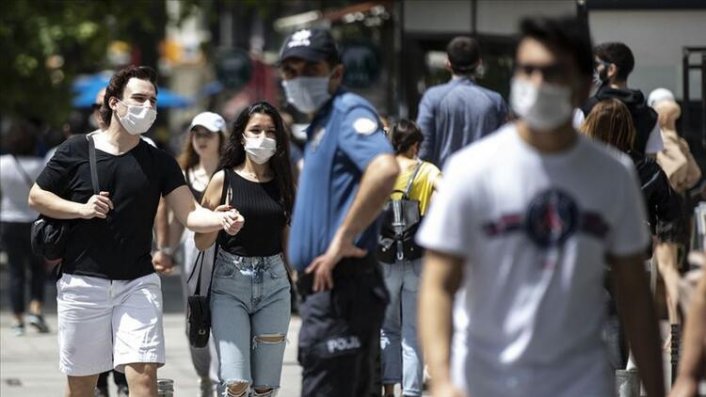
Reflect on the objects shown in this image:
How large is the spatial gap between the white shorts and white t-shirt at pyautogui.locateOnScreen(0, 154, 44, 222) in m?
7.97

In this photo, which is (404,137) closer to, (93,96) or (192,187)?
(192,187)

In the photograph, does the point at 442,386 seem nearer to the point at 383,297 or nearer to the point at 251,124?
the point at 383,297

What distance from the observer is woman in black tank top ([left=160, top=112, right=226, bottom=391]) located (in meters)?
10.1

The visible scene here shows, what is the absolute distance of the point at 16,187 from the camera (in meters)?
15.5

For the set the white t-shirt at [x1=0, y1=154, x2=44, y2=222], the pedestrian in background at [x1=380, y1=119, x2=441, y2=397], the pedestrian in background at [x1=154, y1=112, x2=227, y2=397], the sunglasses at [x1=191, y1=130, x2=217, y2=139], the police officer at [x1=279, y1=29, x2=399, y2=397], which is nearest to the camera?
the police officer at [x1=279, y1=29, x2=399, y2=397]

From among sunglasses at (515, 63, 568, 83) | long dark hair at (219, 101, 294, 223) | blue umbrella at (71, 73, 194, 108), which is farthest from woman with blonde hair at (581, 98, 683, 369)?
blue umbrella at (71, 73, 194, 108)

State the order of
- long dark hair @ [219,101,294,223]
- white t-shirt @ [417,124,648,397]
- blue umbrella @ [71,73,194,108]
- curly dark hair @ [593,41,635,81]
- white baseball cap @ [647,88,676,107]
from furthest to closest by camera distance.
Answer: blue umbrella @ [71,73,194,108] < white baseball cap @ [647,88,676,107] < curly dark hair @ [593,41,635,81] < long dark hair @ [219,101,294,223] < white t-shirt @ [417,124,648,397]

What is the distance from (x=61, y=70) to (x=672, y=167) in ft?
65.9

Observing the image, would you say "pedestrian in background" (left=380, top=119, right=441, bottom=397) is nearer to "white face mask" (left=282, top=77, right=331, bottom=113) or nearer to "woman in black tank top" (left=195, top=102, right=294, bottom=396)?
"woman in black tank top" (left=195, top=102, right=294, bottom=396)

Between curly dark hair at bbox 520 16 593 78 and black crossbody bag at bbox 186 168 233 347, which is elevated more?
curly dark hair at bbox 520 16 593 78

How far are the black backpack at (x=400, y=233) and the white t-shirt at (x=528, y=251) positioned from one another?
4.52m

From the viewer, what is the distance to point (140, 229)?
7633mm

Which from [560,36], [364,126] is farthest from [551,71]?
[364,126]

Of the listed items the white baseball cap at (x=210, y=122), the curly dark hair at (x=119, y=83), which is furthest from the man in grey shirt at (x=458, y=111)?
the curly dark hair at (x=119, y=83)
